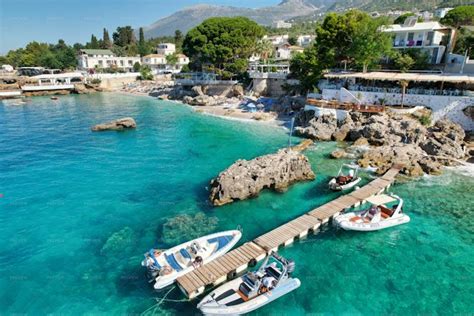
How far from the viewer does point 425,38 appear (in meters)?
50.2

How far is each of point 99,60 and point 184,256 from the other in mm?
118208

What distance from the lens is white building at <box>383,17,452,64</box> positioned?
49250 millimetres

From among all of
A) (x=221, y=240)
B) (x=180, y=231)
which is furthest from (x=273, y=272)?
(x=180, y=231)

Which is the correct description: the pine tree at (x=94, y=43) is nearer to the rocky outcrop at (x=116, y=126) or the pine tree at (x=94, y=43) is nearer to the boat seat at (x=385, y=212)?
the rocky outcrop at (x=116, y=126)

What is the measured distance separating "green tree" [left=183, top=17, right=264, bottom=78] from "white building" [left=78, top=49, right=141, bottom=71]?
60540mm

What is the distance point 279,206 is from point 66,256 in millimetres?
14613

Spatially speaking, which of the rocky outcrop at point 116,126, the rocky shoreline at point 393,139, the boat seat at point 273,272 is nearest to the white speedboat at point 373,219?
the boat seat at point 273,272

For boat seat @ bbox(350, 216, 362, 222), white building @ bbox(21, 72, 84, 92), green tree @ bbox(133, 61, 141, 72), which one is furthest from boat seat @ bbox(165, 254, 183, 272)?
green tree @ bbox(133, 61, 141, 72)

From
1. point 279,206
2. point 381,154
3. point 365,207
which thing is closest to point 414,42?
point 381,154

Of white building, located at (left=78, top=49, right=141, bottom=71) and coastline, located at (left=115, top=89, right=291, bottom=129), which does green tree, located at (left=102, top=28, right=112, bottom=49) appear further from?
coastline, located at (left=115, top=89, right=291, bottom=129)

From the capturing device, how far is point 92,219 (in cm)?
2191

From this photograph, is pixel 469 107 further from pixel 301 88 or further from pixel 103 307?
pixel 103 307

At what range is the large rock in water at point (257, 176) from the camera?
23281 millimetres

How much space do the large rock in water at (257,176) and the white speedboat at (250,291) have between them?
873 cm
